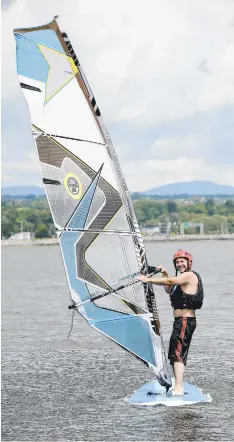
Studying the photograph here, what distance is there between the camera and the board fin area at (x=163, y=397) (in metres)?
10.5

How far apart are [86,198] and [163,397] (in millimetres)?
2267

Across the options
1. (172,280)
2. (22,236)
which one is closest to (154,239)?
(22,236)

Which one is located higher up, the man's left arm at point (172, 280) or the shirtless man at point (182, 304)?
the man's left arm at point (172, 280)

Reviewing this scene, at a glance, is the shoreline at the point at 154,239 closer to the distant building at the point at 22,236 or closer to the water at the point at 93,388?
the distant building at the point at 22,236

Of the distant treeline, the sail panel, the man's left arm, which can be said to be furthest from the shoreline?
the man's left arm

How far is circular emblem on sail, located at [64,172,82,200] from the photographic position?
34.3ft

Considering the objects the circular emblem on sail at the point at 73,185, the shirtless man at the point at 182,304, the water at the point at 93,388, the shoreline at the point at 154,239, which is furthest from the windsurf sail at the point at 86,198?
the shoreline at the point at 154,239

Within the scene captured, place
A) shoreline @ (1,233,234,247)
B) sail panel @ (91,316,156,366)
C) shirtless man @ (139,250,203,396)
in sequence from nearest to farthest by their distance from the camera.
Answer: shirtless man @ (139,250,203,396) → sail panel @ (91,316,156,366) → shoreline @ (1,233,234,247)

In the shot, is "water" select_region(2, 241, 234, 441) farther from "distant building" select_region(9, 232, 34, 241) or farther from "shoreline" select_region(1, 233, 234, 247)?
"distant building" select_region(9, 232, 34, 241)

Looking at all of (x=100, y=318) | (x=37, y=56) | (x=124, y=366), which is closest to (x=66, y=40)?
(x=37, y=56)

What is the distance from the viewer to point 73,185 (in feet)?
34.4

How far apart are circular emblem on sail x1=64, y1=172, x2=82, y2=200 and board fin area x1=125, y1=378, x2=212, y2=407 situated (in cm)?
225

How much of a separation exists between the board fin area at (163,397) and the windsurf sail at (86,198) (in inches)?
8.1

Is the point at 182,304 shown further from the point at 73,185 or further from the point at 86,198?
the point at 73,185
